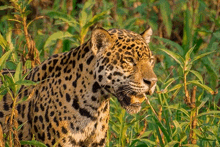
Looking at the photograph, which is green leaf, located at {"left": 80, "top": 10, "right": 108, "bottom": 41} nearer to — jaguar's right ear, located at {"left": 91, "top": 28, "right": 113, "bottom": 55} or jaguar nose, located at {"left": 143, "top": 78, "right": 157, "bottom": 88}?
jaguar's right ear, located at {"left": 91, "top": 28, "right": 113, "bottom": 55}

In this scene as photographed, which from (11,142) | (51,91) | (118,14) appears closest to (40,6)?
(118,14)

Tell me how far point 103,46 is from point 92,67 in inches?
8.0

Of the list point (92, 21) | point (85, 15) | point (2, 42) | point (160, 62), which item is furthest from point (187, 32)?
point (2, 42)

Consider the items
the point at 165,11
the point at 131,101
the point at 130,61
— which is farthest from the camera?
the point at 165,11

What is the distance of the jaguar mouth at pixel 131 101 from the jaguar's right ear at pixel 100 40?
426mm

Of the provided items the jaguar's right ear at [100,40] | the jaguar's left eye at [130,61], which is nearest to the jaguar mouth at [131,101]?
the jaguar's left eye at [130,61]

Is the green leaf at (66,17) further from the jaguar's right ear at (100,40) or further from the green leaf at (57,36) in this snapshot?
the jaguar's right ear at (100,40)

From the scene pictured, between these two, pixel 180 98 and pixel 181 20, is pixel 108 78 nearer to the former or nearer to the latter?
pixel 180 98

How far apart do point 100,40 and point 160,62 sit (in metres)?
2.80

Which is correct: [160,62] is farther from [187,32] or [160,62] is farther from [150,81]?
[150,81]

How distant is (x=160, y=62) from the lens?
7484 millimetres

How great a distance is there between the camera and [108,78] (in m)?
4.71

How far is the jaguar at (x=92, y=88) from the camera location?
4.71m

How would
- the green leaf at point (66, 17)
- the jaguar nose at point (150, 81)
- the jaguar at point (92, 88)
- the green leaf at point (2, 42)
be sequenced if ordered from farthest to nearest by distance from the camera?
1. the green leaf at point (66, 17)
2. the green leaf at point (2, 42)
3. the jaguar at point (92, 88)
4. the jaguar nose at point (150, 81)
